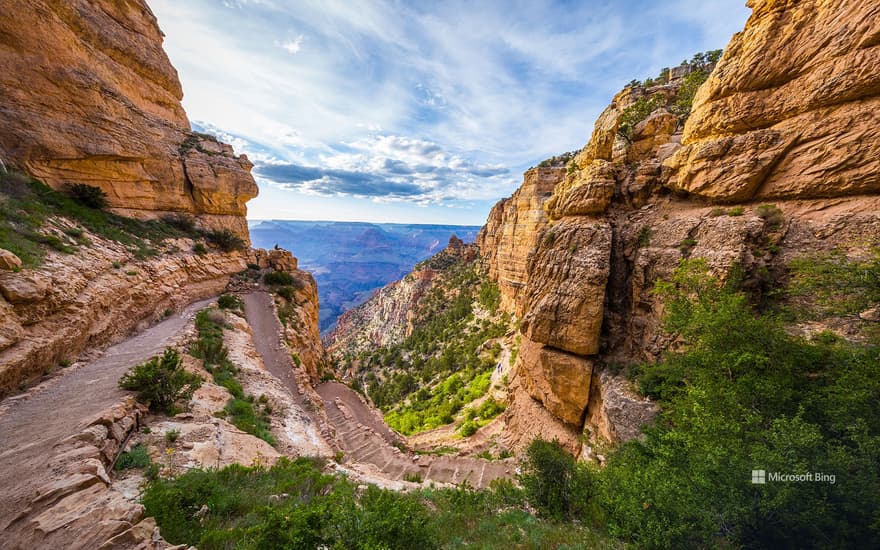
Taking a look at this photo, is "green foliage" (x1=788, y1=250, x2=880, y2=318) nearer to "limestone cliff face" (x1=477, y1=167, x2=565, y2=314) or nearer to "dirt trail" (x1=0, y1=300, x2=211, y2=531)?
"dirt trail" (x1=0, y1=300, x2=211, y2=531)

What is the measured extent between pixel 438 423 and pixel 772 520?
20.2m

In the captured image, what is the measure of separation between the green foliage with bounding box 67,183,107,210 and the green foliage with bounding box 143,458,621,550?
20395 mm

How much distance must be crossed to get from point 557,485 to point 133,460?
10.8 metres

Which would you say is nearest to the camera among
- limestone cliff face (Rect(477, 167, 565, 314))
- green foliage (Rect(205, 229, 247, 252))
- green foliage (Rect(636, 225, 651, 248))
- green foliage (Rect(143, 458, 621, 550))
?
green foliage (Rect(143, 458, 621, 550))

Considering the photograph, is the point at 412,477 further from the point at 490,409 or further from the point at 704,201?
the point at 704,201

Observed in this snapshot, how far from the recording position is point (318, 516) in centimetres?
366

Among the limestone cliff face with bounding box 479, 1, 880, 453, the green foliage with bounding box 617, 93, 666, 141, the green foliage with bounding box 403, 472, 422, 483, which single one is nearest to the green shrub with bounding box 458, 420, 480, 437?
the limestone cliff face with bounding box 479, 1, 880, 453

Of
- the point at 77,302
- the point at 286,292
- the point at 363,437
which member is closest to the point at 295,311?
the point at 286,292

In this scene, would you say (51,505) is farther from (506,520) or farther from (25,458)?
(506,520)

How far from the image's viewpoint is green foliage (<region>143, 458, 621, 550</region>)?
3.64 metres

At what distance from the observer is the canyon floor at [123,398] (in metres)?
5.00

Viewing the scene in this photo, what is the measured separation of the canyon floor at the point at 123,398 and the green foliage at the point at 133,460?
3.37 feet

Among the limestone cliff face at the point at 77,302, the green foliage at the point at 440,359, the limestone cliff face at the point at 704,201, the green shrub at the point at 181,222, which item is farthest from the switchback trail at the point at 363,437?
the green shrub at the point at 181,222

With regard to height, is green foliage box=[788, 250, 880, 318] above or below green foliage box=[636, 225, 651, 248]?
below
